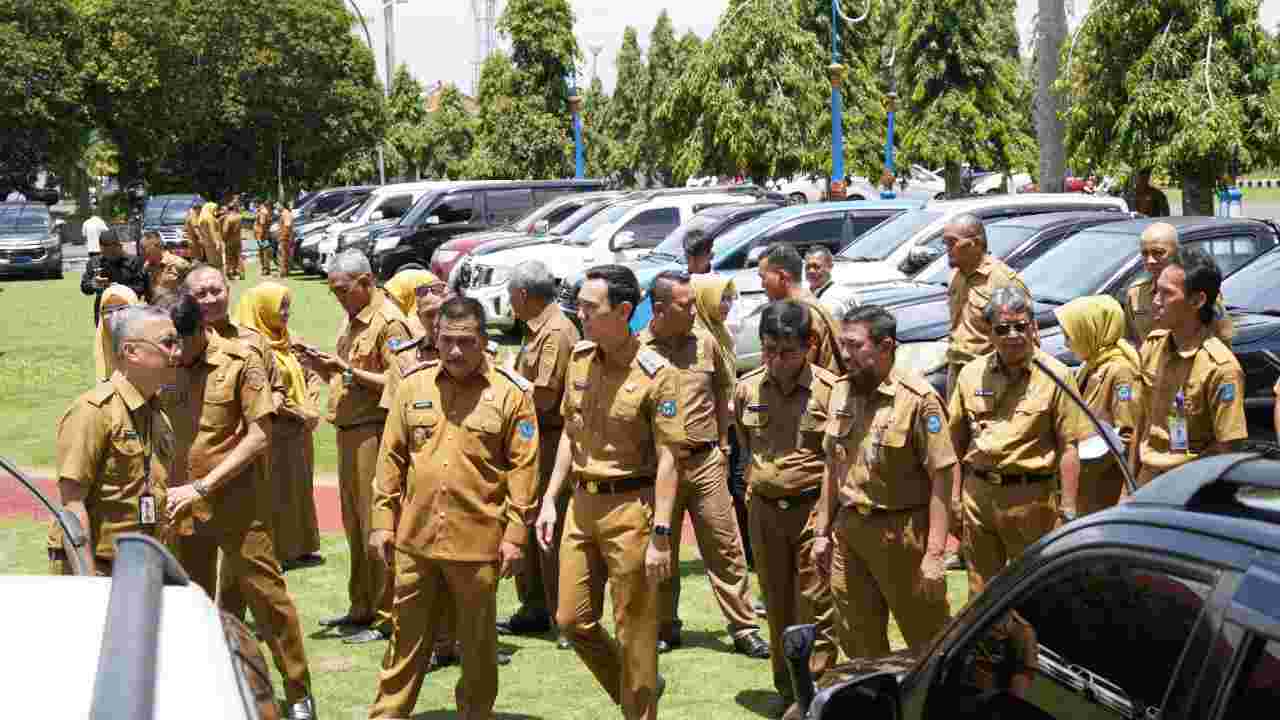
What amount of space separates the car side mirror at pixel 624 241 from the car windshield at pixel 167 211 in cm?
2143

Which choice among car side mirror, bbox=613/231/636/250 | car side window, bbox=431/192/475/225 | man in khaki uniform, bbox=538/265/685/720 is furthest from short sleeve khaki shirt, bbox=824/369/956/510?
car side window, bbox=431/192/475/225

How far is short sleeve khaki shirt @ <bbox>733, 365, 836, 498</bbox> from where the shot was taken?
7230 mm

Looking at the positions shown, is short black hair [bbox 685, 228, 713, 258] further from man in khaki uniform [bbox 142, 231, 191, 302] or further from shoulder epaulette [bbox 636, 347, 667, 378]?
man in khaki uniform [bbox 142, 231, 191, 302]

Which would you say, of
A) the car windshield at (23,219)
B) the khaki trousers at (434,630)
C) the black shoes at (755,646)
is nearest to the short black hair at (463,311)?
the khaki trousers at (434,630)

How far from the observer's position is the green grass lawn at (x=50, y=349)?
15.3 meters

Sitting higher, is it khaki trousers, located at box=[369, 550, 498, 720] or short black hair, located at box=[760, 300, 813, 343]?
short black hair, located at box=[760, 300, 813, 343]

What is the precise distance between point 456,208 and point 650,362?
23.5m

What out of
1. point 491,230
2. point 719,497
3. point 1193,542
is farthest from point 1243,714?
point 491,230

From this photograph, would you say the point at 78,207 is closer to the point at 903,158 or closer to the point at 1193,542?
the point at 903,158

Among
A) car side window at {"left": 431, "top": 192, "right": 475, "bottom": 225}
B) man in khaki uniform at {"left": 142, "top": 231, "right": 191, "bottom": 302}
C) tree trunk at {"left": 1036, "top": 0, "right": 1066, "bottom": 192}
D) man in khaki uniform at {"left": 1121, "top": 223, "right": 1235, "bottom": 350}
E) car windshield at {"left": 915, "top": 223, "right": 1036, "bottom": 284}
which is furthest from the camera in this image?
car side window at {"left": 431, "top": 192, "right": 475, "bottom": 225}

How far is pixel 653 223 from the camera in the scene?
2283 cm

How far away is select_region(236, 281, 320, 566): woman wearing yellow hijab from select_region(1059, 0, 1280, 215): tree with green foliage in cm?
1566

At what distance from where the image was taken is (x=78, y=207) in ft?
218

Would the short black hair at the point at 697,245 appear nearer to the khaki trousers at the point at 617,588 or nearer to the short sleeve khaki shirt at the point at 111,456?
the khaki trousers at the point at 617,588
